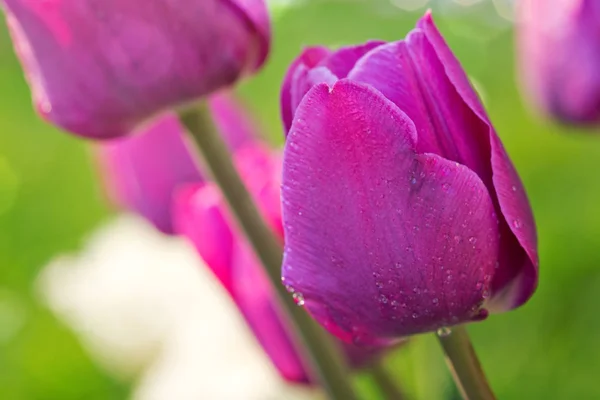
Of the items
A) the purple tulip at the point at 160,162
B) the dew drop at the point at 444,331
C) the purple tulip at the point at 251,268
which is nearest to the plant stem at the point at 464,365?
the dew drop at the point at 444,331

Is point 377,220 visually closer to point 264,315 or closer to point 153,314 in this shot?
point 264,315

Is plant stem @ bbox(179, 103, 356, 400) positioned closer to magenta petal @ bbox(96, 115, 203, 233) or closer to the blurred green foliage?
the blurred green foliage

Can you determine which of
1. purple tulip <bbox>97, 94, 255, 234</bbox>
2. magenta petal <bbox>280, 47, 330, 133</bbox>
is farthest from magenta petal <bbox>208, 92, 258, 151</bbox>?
magenta petal <bbox>280, 47, 330, 133</bbox>

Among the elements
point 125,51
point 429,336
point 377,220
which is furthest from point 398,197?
point 429,336

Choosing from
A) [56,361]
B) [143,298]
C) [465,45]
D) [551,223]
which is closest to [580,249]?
[551,223]

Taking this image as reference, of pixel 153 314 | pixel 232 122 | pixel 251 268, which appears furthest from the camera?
pixel 153 314

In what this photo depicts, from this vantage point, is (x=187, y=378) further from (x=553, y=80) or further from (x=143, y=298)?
(x=553, y=80)

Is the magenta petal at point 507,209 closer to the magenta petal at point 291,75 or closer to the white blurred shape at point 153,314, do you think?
the magenta petal at point 291,75
